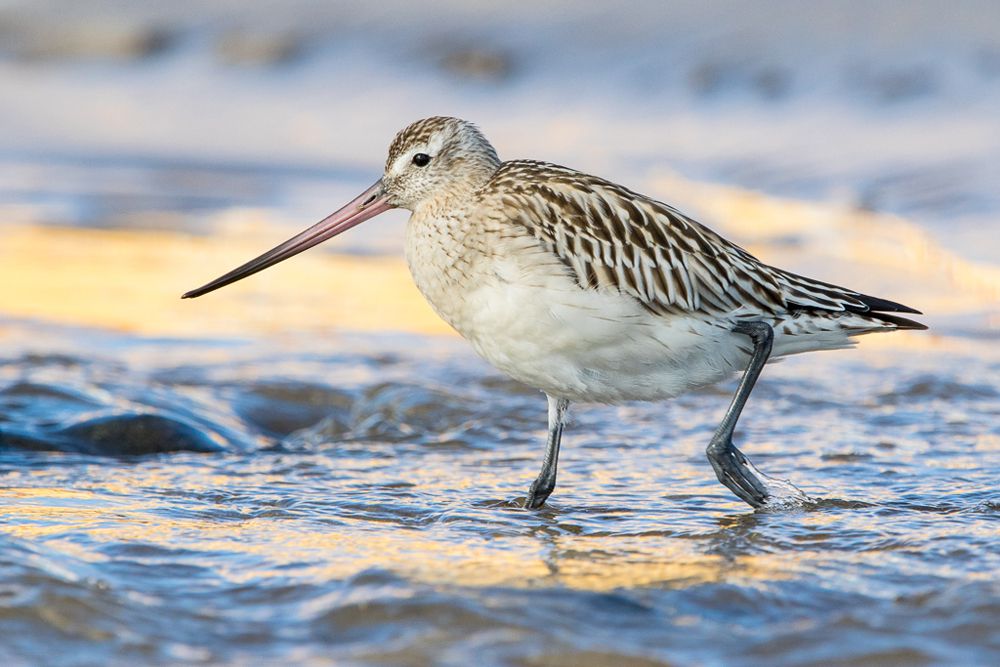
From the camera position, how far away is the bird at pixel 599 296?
6.26 metres

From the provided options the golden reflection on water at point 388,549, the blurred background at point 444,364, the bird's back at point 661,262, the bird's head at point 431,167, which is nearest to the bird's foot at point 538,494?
the blurred background at point 444,364

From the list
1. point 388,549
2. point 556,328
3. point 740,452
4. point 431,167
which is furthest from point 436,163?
point 388,549

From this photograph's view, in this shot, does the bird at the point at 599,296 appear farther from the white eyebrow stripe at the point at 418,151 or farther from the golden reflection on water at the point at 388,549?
the golden reflection on water at the point at 388,549

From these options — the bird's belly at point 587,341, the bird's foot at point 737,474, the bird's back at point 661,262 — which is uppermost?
the bird's back at point 661,262

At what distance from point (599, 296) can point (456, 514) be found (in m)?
1.13

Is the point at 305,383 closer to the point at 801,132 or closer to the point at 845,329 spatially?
the point at 845,329

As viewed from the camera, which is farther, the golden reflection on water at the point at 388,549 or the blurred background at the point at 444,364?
the golden reflection on water at the point at 388,549

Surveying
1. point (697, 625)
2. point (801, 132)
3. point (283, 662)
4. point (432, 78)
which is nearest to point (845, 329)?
point (697, 625)

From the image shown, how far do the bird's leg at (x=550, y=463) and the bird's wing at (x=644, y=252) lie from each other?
29.4 inches

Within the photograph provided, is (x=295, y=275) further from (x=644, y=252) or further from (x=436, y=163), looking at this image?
(x=644, y=252)

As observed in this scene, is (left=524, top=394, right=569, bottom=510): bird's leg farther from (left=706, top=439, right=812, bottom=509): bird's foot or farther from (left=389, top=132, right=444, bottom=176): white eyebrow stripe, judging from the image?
(left=389, top=132, right=444, bottom=176): white eyebrow stripe

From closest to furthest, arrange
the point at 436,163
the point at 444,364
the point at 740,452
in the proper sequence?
the point at 740,452, the point at 436,163, the point at 444,364

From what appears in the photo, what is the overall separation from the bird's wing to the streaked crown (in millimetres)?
156

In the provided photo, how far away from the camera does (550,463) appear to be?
21.9 feet
